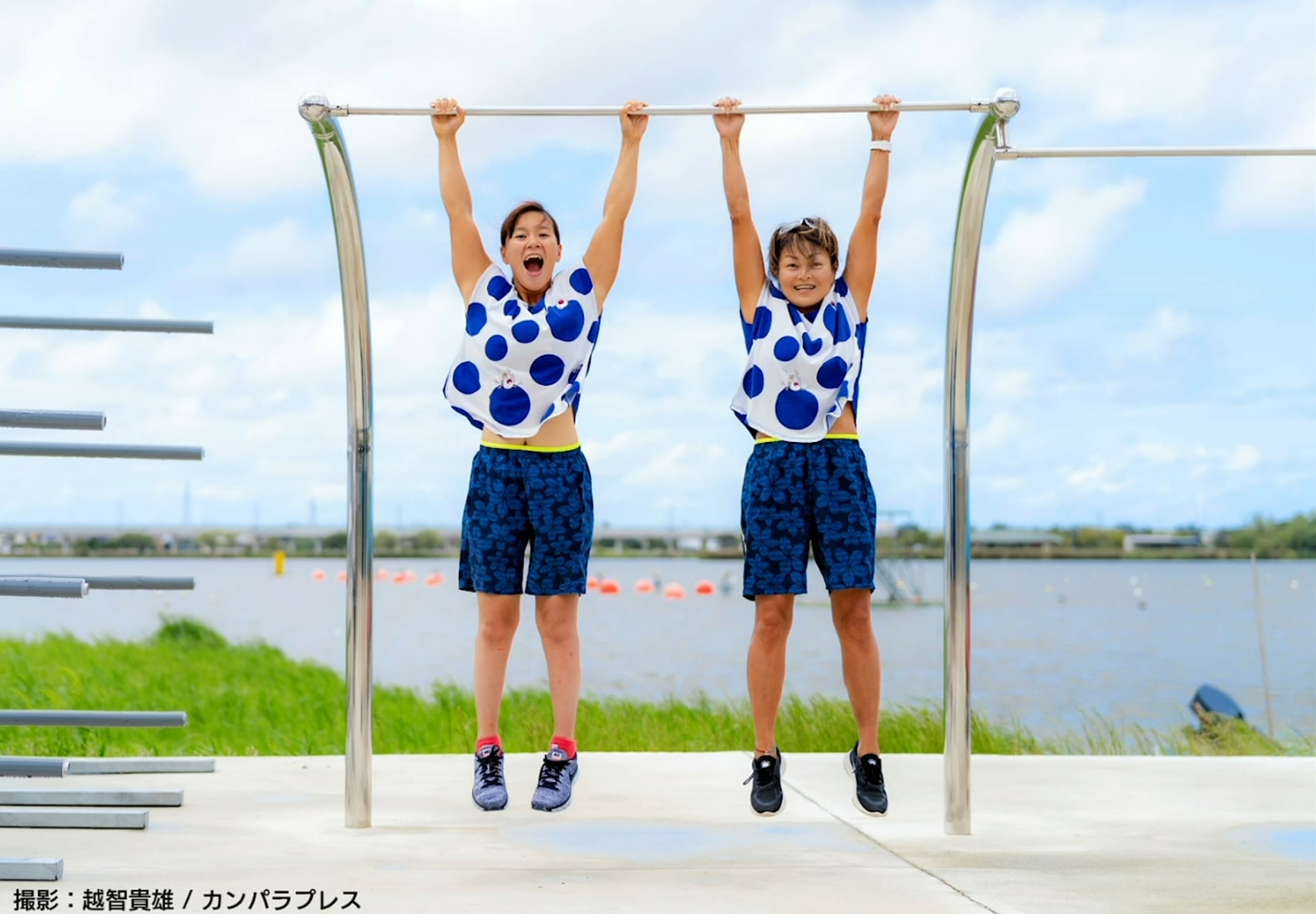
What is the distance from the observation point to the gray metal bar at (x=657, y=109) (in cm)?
385

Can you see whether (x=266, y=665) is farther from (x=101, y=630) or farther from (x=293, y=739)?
(x=293, y=739)

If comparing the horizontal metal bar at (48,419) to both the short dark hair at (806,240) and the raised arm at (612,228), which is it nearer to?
the raised arm at (612,228)

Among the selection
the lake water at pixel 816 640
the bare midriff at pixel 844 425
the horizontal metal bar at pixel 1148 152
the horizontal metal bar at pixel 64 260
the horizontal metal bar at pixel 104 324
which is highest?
the horizontal metal bar at pixel 1148 152

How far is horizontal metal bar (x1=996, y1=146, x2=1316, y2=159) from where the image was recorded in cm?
391

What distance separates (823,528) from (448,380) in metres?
1.08

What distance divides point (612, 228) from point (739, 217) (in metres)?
0.34

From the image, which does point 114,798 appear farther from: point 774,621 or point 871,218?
point 871,218

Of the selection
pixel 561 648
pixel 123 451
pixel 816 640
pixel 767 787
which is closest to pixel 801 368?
pixel 561 648

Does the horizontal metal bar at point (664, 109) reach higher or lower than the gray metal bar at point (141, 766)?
higher

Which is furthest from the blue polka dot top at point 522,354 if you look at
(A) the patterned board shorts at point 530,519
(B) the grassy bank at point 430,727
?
(B) the grassy bank at point 430,727

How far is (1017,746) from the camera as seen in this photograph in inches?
279

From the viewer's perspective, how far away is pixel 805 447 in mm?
3959

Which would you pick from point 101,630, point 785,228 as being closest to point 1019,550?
point 101,630

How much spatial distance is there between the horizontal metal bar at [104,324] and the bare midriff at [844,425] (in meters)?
1.57
